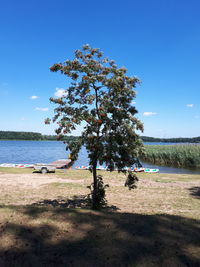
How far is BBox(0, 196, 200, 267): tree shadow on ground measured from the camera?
3295mm

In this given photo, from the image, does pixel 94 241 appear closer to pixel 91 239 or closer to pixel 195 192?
pixel 91 239

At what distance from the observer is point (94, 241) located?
3826mm

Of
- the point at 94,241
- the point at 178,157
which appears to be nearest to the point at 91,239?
the point at 94,241

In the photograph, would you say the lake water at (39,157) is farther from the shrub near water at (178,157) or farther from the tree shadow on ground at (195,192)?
the tree shadow on ground at (195,192)

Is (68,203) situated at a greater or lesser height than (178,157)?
lesser

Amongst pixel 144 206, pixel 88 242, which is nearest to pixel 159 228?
pixel 88 242

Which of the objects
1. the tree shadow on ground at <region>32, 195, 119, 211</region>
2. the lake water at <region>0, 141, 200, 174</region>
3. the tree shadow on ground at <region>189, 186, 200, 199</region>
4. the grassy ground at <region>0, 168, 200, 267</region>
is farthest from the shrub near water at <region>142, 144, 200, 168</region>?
the grassy ground at <region>0, 168, 200, 267</region>

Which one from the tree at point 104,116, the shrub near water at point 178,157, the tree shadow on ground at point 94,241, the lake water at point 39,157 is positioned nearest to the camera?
the tree shadow on ground at point 94,241

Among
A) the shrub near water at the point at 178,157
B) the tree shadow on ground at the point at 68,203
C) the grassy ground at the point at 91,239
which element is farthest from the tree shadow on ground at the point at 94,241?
the shrub near water at the point at 178,157

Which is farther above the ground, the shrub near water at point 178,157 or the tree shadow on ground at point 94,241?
the tree shadow on ground at point 94,241

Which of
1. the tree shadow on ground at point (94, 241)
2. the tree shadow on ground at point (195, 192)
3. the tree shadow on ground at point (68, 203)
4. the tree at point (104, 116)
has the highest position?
the tree at point (104, 116)

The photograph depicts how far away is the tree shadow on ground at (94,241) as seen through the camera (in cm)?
329

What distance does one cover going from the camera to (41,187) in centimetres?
1333

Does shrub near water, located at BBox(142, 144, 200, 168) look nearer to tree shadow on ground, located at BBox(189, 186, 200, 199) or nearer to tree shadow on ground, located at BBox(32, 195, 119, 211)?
tree shadow on ground, located at BBox(189, 186, 200, 199)
